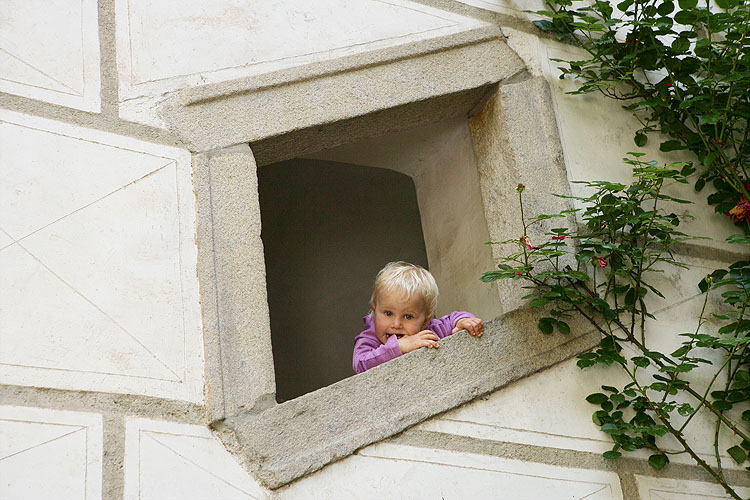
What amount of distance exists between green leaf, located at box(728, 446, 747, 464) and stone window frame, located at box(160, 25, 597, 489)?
0.52m

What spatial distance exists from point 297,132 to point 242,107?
174 millimetres

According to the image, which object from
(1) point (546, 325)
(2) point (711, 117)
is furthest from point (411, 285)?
(2) point (711, 117)

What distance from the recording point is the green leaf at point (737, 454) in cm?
273

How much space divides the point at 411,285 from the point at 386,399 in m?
0.50

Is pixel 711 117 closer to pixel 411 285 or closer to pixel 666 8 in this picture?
pixel 666 8

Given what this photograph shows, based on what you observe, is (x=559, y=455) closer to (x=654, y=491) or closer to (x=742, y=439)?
(x=654, y=491)

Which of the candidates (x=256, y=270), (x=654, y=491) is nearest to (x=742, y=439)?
(x=654, y=491)

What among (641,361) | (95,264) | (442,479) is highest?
Result: (95,264)

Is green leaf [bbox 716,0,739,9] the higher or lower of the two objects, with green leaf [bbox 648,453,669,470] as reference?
higher

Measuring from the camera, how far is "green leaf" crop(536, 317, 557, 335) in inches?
105

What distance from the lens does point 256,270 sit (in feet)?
8.00

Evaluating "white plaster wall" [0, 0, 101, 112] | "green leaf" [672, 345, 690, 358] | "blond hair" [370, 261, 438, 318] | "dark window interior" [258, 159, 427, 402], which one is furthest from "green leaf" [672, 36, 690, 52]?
"white plaster wall" [0, 0, 101, 112]

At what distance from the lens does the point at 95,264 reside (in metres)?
2.29

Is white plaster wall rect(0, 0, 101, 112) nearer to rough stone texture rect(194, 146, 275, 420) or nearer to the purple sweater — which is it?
rough stone texture rect(194, 146, 275, 420)
